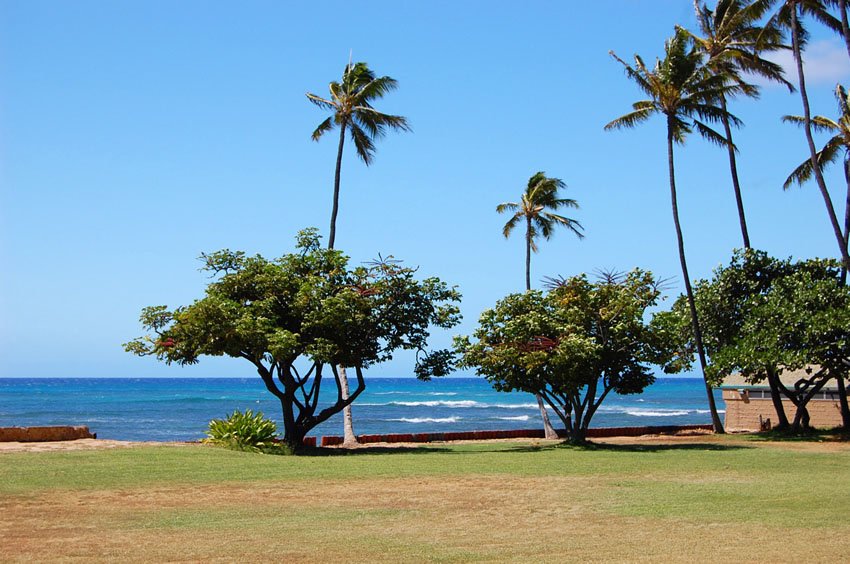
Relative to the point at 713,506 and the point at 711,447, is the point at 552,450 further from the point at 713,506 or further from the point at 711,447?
the point at 713,506

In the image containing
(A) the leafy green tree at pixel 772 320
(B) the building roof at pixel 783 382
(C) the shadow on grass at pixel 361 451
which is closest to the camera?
(C) the shadow on grass at pixel 361 451

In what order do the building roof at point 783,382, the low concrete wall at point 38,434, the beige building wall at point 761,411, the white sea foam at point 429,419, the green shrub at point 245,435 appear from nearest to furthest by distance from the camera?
1. the low concrete wall at point 38,434
2. the green shrub at point 245,435
3. the building roof at point 783,382
4. the beige building wall at point 761,411
5. the white sea foam at point 429,419

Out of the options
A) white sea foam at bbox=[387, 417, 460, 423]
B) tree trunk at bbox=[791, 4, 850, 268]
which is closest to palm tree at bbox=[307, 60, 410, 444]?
tree trunk at bbox=[791, 4, 850, 268]

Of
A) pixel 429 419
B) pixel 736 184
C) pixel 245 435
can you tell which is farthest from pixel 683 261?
pixel 429 419

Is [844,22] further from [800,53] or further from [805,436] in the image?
[805,436]

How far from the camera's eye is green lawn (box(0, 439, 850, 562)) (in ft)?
34.9

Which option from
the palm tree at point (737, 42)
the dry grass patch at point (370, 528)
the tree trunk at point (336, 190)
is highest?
the palm tree at point (737, 42)

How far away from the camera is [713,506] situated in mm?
13945

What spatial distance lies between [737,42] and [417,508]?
24697 millimetres

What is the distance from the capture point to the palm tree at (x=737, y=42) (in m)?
31.5

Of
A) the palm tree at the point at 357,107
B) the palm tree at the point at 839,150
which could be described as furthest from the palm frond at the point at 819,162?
the palm tree at the point at 357,107

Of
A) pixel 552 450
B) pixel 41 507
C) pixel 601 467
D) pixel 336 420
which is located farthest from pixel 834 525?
pixel 336 420

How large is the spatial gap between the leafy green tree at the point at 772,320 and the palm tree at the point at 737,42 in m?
1.75

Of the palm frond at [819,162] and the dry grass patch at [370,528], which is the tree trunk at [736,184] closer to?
the palm frond at [819,162]
